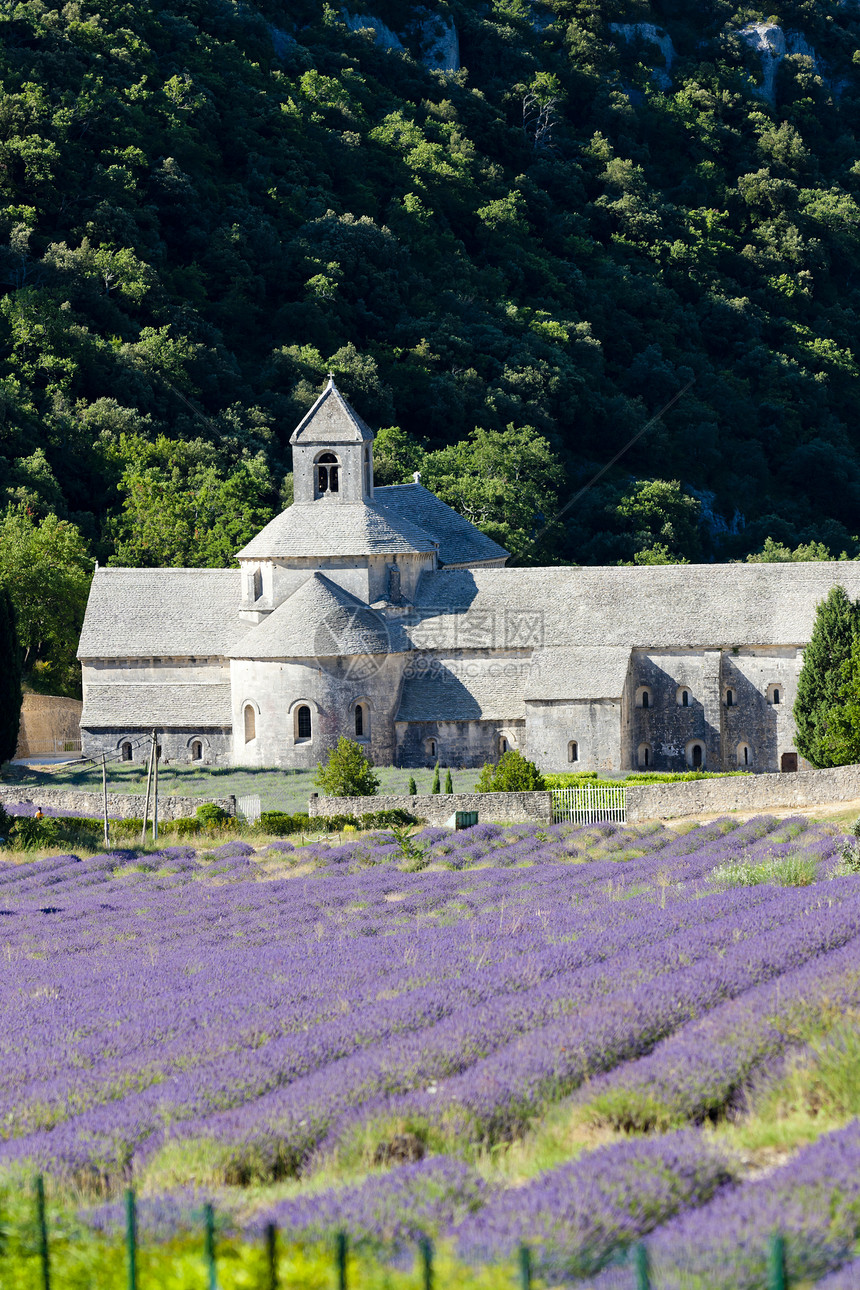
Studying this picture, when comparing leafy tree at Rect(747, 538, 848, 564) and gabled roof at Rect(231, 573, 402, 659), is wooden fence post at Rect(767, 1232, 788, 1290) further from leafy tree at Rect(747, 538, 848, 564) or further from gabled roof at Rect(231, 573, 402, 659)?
leafy tree at Rect(747, 538, 848, 564)

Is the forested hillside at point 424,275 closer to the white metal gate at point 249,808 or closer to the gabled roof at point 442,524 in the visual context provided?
the gabled roof at point 442,524

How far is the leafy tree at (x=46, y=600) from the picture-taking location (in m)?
65.7

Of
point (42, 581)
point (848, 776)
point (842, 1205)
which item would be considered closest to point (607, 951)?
point (842, 1205)

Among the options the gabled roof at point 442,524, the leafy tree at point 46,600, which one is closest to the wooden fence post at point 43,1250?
the gabled roof at point 442,524

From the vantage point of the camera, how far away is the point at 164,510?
76.5m

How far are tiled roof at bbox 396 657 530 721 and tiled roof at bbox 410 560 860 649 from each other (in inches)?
35.3

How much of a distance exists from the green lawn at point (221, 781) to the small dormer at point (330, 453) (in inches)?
456

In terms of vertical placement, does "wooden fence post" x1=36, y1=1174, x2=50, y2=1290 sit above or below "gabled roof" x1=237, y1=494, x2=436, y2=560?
below

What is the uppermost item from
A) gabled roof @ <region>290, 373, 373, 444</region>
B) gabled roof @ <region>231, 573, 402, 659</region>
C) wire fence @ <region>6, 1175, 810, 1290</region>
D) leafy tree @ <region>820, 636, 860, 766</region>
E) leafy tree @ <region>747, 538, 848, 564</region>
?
gabled roof @ <region>290, 373, 373, 444</region>

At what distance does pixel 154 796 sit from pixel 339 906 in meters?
15.7

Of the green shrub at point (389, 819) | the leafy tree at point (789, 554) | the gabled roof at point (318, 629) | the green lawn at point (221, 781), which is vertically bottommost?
the green shrub at point (389, 819)

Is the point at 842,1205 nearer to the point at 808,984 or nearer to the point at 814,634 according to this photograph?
the point at 808,984

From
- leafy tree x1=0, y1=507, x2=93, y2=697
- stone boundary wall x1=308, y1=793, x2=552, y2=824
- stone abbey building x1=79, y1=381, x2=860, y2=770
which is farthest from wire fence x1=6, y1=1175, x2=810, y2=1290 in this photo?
leafy tree x1=0, y1=507, x2=93, y2=697

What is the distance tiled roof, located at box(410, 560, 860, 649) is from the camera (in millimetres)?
55188
